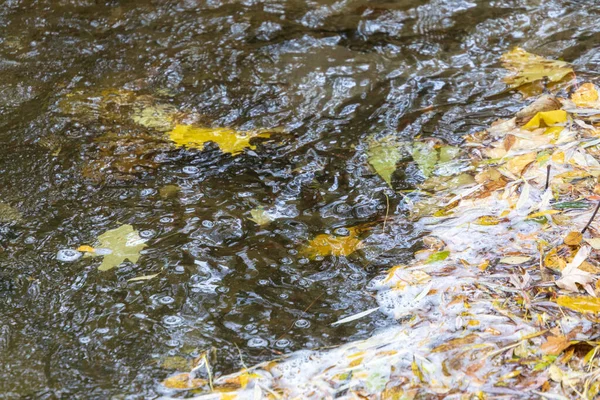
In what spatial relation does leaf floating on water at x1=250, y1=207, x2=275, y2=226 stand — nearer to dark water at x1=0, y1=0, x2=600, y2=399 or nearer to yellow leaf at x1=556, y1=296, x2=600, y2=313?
dark water at x1=0, y1=0, x2=600, y2=399

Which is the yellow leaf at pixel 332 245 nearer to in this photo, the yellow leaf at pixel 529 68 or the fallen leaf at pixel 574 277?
the fallen leaf at pixel 574 277

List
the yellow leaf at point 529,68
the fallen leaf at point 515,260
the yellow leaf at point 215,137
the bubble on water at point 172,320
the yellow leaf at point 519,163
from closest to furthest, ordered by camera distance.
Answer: the bubble on water at point 172,320, the fallen leaf at point 515,260, the yellow leaf at point 519,163, the yellow leaf at point 215,137, the yellow leaf at point 529,68

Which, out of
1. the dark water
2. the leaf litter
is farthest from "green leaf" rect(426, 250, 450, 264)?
the dark water

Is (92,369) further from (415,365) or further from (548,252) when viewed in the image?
(548,252)

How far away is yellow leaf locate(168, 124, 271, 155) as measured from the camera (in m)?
2.74

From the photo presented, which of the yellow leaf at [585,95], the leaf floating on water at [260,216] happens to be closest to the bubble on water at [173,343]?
the leaf floating on water at [260,216]

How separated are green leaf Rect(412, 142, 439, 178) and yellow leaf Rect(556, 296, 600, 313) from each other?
0.87 m

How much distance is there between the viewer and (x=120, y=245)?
2193mm

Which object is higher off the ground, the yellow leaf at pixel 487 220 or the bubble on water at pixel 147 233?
the bubble on water at pixel 147 233

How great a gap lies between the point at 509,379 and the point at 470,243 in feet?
2.02

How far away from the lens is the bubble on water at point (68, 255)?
2.13 m

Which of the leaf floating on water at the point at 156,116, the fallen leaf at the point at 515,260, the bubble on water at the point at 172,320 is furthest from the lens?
the leaf floating on water at the point at 156,116

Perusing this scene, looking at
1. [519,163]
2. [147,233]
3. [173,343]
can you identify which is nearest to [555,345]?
[519,163]

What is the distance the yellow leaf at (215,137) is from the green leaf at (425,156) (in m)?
0.70
